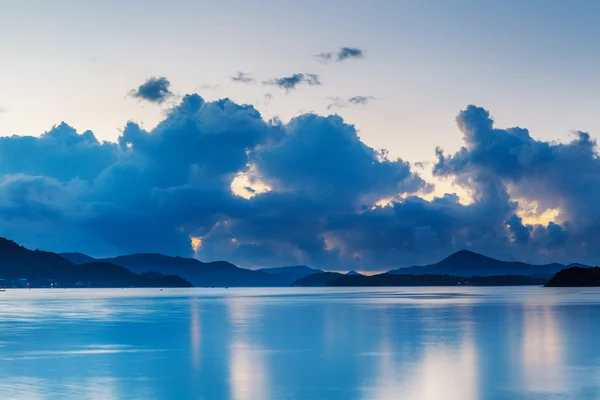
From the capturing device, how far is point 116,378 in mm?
35844

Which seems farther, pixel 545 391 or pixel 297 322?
pixel 297 322

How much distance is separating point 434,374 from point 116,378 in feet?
54.1

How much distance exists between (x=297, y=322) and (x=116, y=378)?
44.7 m

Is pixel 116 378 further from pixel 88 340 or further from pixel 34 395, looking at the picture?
pixel 88 340

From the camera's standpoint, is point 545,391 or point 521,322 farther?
point 521,322

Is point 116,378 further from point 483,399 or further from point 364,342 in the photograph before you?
point 364,342

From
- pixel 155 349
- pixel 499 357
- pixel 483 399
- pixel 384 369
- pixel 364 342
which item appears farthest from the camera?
pixel 364 342

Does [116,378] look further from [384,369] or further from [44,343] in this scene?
[44,343]

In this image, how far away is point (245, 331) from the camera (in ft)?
216

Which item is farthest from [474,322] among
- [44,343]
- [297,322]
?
[44,343]

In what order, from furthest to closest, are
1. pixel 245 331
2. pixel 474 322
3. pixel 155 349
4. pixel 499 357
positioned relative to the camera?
pixel 474 322
pixel 245 331
pixel 155 349
pixel 499 357

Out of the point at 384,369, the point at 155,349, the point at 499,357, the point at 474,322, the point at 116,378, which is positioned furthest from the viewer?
the point at 474,322

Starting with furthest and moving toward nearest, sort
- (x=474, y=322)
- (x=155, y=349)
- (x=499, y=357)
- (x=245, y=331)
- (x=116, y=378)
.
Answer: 1. (x=474, y=322)
2. (x=245, y=331)
3. (x=155, y=349)
4. (x=499, y=357)
5. (x=116, y=378)

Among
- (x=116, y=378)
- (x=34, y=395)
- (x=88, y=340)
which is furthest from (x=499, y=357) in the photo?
(x=88, y=340)
